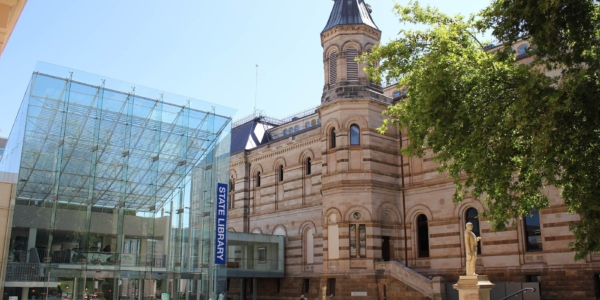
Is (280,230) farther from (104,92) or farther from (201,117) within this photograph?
(104,92)

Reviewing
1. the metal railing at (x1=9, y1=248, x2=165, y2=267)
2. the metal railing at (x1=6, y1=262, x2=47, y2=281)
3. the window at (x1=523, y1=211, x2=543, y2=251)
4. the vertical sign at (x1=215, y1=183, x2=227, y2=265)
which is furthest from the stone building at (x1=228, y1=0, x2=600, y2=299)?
the metal railing at (x1=6, y1=262, x2=47, y2=281)

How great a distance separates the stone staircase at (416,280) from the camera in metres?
26.1

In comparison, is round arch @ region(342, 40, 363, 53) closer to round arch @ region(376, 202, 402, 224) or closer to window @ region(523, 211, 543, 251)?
round arch @ region(376, 202, 402, 224)

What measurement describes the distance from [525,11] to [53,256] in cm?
1805

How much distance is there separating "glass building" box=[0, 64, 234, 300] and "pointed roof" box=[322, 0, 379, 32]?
416 inches

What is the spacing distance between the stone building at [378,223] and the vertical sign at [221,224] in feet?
20.3

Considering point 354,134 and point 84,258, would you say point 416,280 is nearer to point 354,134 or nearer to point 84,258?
point 354,134

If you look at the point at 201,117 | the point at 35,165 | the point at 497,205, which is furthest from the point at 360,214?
the point at 35,165

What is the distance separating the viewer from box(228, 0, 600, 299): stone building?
1006 inches

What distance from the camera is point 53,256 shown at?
21094mm

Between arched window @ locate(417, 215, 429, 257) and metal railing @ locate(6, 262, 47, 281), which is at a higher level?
arched window @ locate(417, 215, 429, 257)

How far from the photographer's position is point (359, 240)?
29828mm

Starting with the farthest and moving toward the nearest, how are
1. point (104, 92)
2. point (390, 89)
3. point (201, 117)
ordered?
1. point (390, 89)
2. point (201, 117)
3. point (104, 92)

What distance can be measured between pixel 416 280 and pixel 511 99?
1390cm
